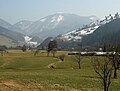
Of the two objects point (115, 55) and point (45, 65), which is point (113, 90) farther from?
point (45, 65)

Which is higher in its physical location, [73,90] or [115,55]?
[115,55]

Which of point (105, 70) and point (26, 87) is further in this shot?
point (26, 87)

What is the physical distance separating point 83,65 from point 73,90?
7808 cm

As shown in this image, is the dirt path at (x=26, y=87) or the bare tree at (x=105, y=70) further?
the dirt path at (x=26, y=87)

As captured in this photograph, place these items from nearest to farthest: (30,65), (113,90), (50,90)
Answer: (50,90) → (113,90) → (30,65)

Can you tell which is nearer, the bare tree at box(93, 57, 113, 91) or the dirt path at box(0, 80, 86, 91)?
the bare tree at box(93, 57, 113, 91)

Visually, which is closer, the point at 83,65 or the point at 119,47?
the point at 119,47

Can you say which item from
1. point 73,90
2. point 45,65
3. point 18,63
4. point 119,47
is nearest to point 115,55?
point 119,47

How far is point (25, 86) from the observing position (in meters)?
41.9

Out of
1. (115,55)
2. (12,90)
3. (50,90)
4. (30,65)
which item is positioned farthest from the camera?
(30,65)

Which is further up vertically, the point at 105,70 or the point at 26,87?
the point at 105,70

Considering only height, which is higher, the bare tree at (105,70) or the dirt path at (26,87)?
the bare tree at (105,70)

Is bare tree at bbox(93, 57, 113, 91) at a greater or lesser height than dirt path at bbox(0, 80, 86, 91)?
greater

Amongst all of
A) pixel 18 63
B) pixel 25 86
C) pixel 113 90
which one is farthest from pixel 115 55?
pixel 18 63
